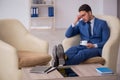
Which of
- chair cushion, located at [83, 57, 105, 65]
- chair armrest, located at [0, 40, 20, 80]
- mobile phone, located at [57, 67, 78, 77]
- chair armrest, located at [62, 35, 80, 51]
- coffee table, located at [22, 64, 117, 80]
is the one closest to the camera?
coffee table, located at [22, 64, 117, 80]

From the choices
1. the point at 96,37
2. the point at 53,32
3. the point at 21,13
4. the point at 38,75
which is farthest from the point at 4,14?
the point at 38,75

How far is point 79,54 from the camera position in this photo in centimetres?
369

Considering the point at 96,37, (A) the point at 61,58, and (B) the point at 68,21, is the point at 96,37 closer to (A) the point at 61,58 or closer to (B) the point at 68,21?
(A) the point at 61,58

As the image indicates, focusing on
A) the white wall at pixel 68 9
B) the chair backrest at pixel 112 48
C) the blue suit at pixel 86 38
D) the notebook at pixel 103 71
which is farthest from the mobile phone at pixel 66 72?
the white wall at pixel 68 9

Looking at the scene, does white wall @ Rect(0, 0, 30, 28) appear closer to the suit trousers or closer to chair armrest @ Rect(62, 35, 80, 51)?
chair armrest @ Rect(62, 35, 80, 51)

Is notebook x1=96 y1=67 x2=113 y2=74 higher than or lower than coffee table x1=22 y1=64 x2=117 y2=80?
higher

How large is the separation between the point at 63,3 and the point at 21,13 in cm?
265

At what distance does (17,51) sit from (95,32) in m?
1.11

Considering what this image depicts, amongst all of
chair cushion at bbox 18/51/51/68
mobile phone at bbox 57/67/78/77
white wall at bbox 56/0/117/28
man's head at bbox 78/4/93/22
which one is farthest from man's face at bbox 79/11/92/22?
white wall at bbox 56/0/117/28

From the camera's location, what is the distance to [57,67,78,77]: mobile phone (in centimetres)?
290

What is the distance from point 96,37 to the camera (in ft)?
12.9

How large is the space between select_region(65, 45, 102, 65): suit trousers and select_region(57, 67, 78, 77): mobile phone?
0.47 m

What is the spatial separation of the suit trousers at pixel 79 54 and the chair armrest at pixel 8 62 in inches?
26.4

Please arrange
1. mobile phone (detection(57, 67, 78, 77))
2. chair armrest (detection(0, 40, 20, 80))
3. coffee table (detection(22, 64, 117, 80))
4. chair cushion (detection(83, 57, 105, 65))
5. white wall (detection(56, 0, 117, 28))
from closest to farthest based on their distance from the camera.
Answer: coffee table (detection(22, 64, 117, 80)), mobile phone (detection(57, 67, 78, 77)), chair armrest (detection(0, 40, 20, 80)), chair cushion (detection(83, 57, 105, 65)), white wall (detection(56, 0, 117, 28))
